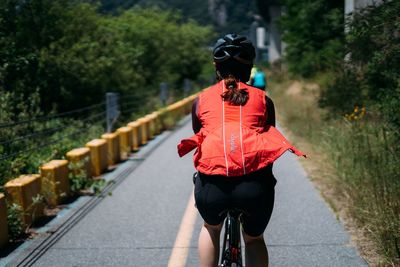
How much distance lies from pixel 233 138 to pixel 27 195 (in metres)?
4.15

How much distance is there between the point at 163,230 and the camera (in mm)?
6738

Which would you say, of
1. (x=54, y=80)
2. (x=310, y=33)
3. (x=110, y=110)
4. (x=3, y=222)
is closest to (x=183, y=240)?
(x=3, y=222)

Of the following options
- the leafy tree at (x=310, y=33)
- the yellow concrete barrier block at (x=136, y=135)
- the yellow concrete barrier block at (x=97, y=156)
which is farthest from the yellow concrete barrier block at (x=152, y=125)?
the yellow concrete barrier block at (x=97, y=156)

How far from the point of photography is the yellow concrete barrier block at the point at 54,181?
7.75m

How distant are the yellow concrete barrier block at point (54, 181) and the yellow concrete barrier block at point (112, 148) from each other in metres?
3.14

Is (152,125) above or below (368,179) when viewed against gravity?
below

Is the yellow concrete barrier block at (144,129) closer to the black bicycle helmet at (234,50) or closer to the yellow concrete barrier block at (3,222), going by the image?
the yellow concrete barrier block at (3,222)

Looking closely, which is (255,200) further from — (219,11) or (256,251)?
(219,11)

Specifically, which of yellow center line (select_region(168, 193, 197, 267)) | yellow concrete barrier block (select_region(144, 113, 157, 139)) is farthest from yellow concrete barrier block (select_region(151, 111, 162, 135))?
yellow center line (select_region(168, 193, 197, 267))

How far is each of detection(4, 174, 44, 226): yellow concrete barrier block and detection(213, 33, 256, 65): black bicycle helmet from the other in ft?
12.8

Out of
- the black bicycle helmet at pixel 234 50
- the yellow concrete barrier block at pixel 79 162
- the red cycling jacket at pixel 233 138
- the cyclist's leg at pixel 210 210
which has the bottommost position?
the yellow concrete barrier block at pixel 79 162

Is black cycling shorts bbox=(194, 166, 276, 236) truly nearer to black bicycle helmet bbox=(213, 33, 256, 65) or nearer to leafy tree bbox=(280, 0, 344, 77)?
black bicycle helmet bbox=(213, 33, 256, 65)

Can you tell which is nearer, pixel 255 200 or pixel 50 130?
pixel 255 200

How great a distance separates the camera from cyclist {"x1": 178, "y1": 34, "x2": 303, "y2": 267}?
330 centimetres
